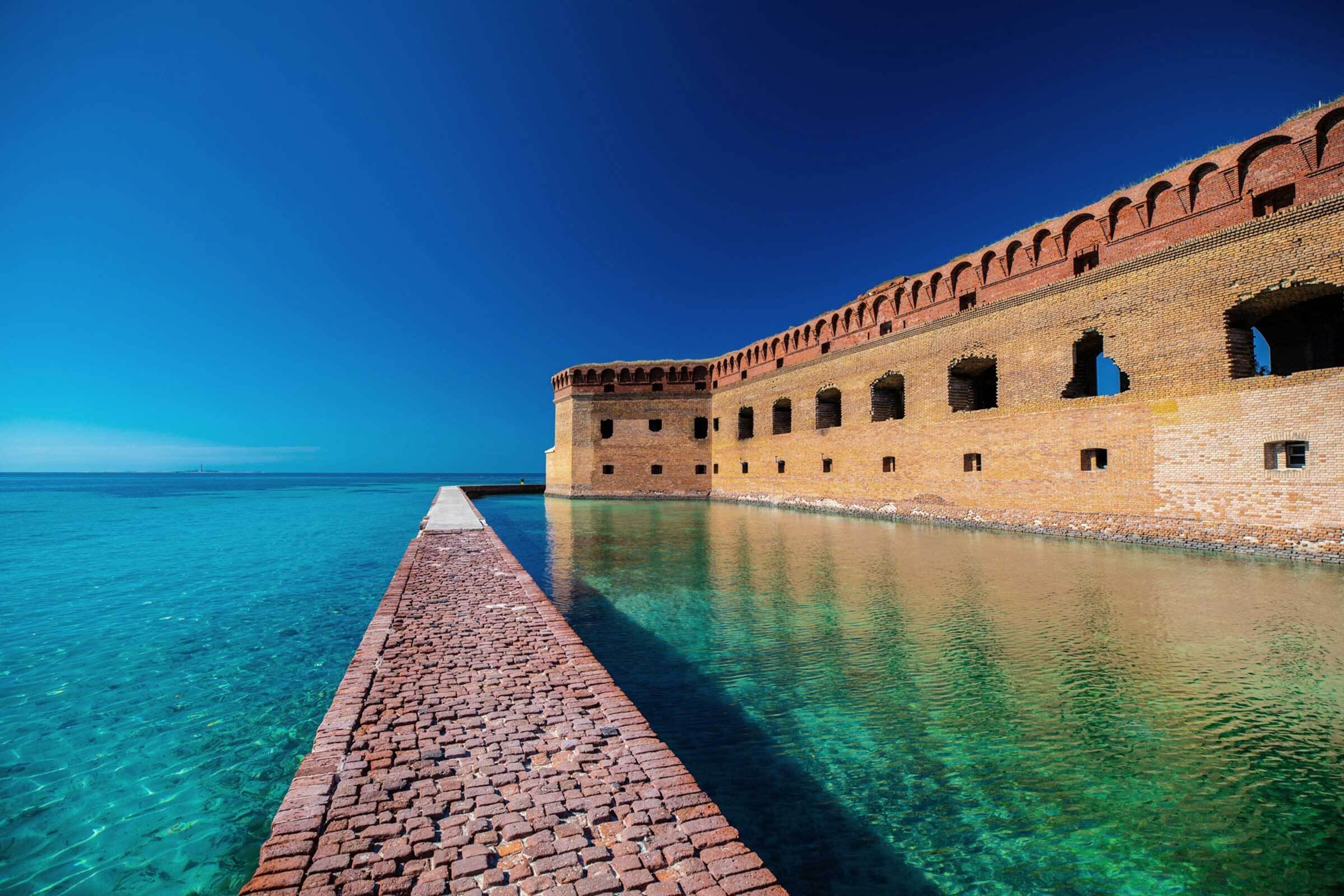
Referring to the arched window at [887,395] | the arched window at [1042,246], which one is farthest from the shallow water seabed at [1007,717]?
the arched window at [887,395]

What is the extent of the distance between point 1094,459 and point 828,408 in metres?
9.51

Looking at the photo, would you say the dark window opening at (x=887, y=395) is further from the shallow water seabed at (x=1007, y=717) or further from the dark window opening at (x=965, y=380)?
the shallow water seabed at (x=1007, y=717)

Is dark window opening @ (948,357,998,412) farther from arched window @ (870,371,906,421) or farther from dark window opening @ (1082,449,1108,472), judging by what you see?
dark window opening @ (1082,449,1108,472)

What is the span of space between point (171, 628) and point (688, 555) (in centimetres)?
698

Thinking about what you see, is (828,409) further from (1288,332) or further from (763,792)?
(763,792)

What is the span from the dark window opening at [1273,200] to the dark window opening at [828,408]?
11289mm

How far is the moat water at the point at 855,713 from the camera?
255 centimetres

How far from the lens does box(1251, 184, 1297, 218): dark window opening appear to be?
9734 millimetres

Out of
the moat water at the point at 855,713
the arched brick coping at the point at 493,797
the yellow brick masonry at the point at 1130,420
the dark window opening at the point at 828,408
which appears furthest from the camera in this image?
the dark window opening at the point at 828,408

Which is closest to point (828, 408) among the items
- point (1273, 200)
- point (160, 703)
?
point (1273, 200)

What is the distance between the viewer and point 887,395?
18.8 m

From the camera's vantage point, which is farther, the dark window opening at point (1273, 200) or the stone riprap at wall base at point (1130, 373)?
the dark window opening at point (1273, 200)

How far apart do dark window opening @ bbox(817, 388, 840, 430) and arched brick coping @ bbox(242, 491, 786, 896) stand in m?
17.8

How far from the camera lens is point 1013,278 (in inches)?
562
